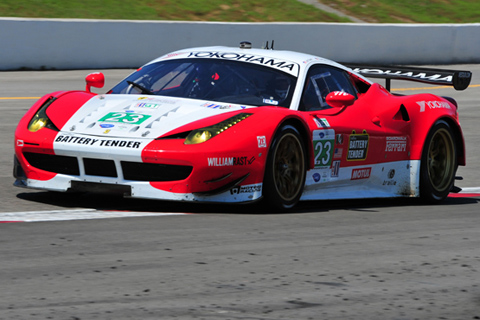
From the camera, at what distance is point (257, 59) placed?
7.27m

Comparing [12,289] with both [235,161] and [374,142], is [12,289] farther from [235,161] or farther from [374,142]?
[374,142]

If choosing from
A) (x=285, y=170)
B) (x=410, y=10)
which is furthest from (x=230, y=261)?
(x=410, y=10)

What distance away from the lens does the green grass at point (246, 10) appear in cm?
2128

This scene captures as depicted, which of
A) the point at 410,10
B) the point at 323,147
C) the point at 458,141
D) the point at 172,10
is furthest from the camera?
the point at 410,10

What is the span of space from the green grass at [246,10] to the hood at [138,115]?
14.3 metres

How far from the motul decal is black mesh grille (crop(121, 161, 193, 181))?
1760mm

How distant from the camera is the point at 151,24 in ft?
67.1

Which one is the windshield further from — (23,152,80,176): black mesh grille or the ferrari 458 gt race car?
(23,152,80,176): black mesh grille

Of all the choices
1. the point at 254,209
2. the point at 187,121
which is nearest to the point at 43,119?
the point at 187,121

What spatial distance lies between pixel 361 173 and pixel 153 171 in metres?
2.01

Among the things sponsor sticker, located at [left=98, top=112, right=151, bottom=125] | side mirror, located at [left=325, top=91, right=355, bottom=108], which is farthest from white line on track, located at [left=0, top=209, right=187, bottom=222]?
side mirror, located at [left=325, top=91, right=355, bottom=108]

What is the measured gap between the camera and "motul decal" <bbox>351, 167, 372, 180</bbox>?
7.28 m

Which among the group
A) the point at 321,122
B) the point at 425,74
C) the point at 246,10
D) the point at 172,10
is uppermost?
the point at 246,10

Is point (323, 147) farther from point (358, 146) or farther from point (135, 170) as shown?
point (135, 170)
